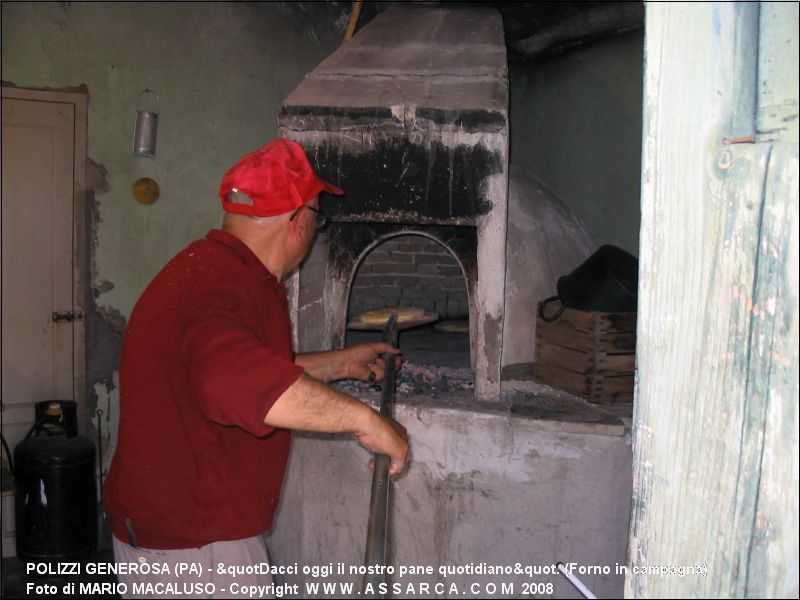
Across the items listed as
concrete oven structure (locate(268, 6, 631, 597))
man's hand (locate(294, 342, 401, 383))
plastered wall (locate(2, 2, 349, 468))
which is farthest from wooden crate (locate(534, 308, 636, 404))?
plastered wall (locate(2, 2, 349, 468))

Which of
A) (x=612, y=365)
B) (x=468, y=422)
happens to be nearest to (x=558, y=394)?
(x=612, y=365)

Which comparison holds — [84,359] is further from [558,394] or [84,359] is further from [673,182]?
[673,182]

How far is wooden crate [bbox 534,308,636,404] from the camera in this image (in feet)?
11.2

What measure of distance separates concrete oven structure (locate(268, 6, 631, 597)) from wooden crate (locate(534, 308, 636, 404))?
0.11 meters

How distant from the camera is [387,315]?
14.6 ft

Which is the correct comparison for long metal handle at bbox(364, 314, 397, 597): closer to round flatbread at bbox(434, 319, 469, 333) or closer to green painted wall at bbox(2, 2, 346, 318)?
round flatbread at bbox(434, 319, 469, 333)

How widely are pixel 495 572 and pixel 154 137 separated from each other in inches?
124

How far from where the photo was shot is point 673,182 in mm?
750

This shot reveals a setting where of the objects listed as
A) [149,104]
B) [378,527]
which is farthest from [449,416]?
[149,104]

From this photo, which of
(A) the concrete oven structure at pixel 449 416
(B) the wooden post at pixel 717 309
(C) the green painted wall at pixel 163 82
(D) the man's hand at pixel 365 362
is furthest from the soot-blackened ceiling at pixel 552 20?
(B) the wooden post at pixel 717 309

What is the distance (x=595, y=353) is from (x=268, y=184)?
2.02 meters

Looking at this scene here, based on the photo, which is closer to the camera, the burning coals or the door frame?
the burning coals

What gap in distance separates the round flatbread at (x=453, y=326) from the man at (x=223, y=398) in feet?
8.96

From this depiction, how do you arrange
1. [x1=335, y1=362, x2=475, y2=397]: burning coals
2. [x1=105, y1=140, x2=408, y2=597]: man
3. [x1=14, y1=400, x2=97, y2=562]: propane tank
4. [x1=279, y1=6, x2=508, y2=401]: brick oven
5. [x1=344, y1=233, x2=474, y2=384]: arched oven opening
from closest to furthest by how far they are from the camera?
[x1=105, y1=140, x2=408, y2=597]: man → [x1=279, y1=6, x2=508, y2=401]: brick oven → [x1=335, y1=362, x2=475, y2=397]: burning coals → [x1=14, y1=400, x2=97, y2=562]: propane tank → [x1=344, y1=233, x2=474, y2=384]: arched oven opening
